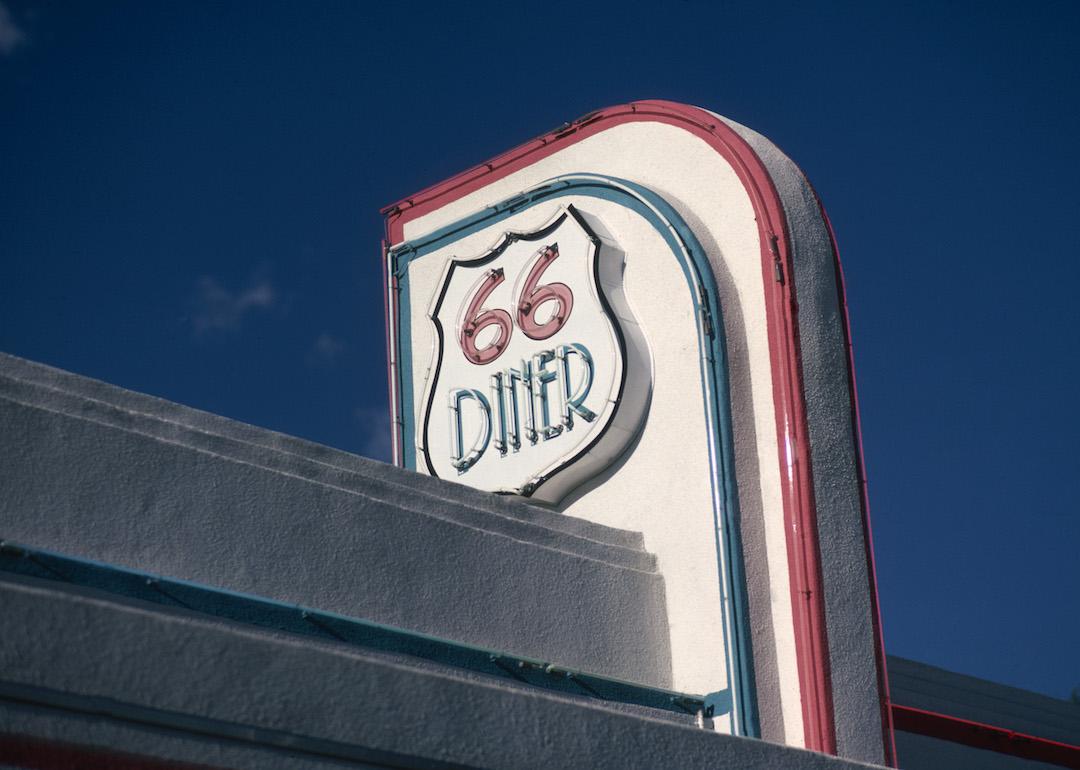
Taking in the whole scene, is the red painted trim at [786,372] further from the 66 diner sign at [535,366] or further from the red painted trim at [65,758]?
the red painted trim at [65,758]

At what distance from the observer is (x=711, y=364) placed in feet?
33.7

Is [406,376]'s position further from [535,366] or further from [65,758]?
[65,758]

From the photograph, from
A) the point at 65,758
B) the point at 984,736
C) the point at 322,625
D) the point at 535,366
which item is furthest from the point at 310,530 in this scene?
the point at 984,736

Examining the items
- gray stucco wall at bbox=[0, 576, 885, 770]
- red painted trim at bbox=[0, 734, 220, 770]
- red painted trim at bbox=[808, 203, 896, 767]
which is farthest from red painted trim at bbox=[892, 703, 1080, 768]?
red painted trim at bbox=[0, 734, 220, 770]

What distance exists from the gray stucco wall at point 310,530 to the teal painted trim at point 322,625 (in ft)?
0.53

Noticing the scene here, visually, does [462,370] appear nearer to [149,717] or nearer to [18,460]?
[18,460]

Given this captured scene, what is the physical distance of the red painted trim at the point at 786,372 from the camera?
9438 mm

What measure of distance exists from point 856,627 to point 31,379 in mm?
5197

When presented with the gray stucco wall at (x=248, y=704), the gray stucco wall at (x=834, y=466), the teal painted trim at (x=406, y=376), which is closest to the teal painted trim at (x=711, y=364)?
the teal painted trim at (x=406, y=376)

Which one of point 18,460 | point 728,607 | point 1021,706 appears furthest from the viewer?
point 1021,706

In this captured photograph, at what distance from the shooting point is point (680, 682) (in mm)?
9680

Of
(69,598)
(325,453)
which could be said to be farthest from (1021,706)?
(69,598)

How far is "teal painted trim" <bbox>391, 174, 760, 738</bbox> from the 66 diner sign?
31 centimetres

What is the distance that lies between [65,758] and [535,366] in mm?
6331
